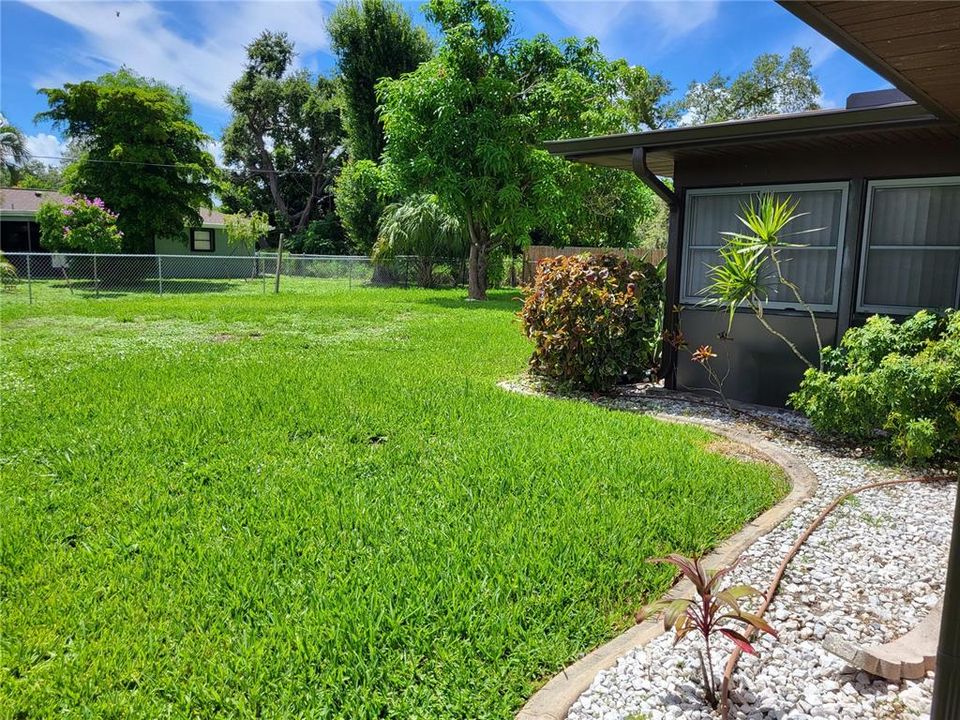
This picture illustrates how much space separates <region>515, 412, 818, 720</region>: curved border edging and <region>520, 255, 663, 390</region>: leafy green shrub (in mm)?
1970

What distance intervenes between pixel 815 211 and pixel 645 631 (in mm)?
4917

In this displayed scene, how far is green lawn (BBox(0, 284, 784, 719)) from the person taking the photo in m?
2.17

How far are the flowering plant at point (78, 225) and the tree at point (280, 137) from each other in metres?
16.7

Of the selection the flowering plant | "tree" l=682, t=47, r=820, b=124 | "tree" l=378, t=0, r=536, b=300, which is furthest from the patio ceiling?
"tree" l=682, t=47, r=820, b=124

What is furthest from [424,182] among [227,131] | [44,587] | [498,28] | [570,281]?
[227,131]

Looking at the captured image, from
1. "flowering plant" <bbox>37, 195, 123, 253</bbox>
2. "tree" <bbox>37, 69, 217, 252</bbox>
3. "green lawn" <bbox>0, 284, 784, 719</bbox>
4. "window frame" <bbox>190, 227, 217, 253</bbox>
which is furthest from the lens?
"window frame" <bbox>190, 227, 217, 253</bbox>

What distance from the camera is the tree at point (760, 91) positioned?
97.9ft

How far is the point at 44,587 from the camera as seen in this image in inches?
105

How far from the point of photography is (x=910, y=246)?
224 inches

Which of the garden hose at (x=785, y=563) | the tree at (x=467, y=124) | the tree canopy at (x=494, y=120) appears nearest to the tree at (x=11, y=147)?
the tree canopy at (x=494, y=120)

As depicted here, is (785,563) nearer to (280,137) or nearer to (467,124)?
(467,124)

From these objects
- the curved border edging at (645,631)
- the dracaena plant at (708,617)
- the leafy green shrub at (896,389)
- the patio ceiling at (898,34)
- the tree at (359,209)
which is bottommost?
the curved border edging at (645,631)

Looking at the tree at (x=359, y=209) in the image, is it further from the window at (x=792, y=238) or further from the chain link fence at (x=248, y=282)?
the window at (x=792, y=238)

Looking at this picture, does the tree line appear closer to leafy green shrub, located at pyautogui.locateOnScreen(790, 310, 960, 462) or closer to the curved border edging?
leafy green shrub, located at pyautogui.locateOnScreen(790, 310, 960, 462)
